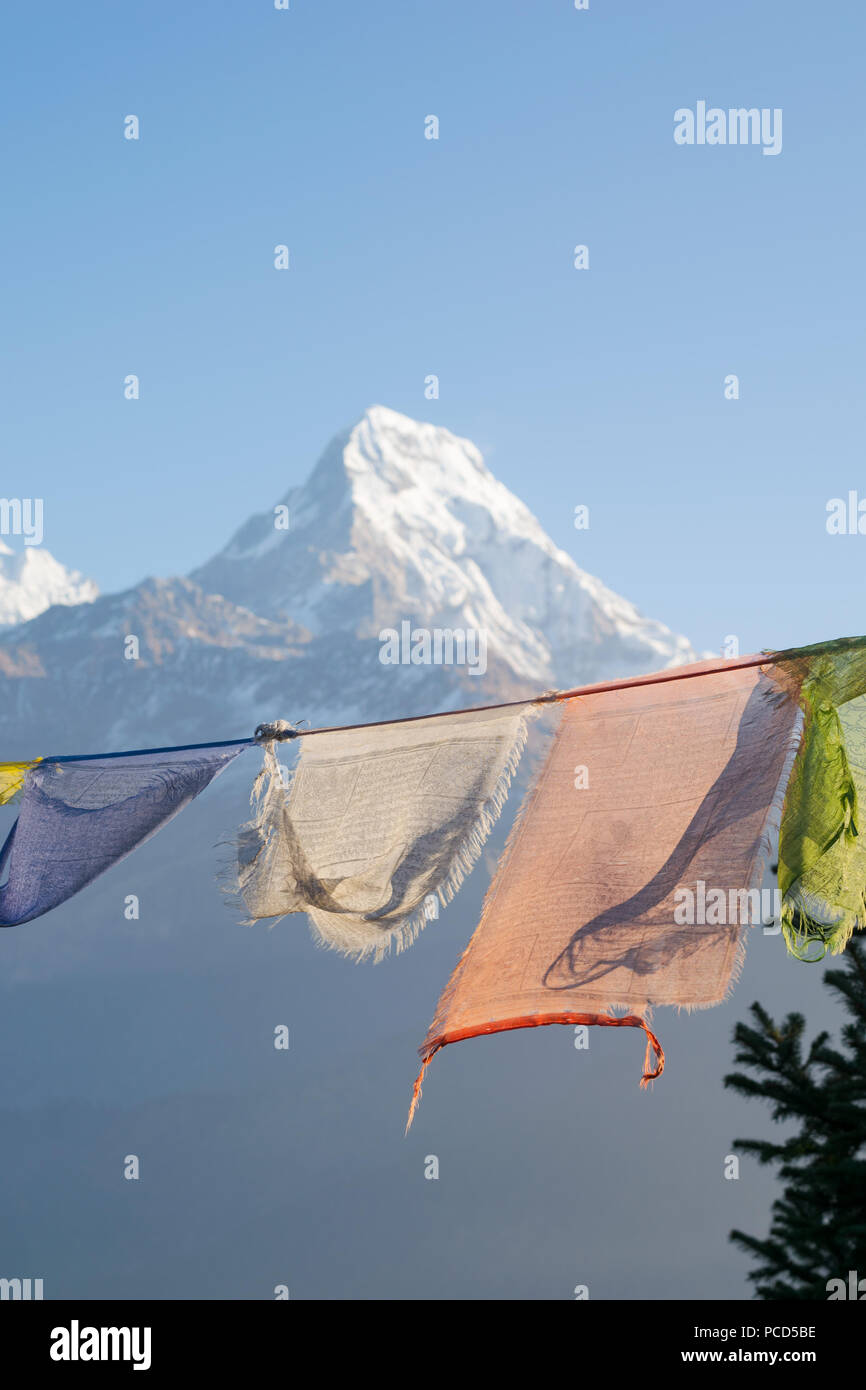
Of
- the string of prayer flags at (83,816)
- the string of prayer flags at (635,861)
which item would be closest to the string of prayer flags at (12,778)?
the string of prayer flags at (83,816)

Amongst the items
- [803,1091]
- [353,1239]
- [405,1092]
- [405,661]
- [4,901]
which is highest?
[405,661]

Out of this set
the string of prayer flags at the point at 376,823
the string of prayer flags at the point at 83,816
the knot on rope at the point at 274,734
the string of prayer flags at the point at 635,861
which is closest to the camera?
the string of prayer flags at the point at 635,861

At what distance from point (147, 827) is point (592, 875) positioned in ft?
5.96

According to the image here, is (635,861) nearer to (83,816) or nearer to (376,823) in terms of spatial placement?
(376,823)

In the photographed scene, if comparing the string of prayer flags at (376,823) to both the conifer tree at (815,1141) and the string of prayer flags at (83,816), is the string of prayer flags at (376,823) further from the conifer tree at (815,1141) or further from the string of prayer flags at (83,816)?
the conifer tree at (815,1141)

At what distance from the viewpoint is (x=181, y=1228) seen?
97.6 m

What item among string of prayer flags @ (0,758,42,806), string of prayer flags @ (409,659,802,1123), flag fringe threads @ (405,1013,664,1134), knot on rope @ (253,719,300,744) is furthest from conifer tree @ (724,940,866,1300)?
string of prayer flags @ (0,758,42,806)

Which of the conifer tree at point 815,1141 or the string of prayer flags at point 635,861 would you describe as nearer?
the string of prayer flags at point 635,861

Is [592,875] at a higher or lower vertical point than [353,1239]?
higher

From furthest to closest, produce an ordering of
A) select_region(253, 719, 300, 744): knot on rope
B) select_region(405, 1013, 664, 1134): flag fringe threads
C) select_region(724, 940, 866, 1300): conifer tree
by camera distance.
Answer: select_region(724, 940, 866, 1300): conifer tree < select_region(253, 719, 300, 744): knot on rope < select_region(405, 1013, 664, 1134): flag fringe threads

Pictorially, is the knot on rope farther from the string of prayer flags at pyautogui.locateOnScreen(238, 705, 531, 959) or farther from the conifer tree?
the conifer tree

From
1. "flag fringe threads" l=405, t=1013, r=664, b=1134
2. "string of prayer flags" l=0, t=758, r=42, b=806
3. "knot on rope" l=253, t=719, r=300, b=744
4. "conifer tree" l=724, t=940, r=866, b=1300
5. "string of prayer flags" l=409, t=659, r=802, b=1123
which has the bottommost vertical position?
"conifer tree" l=724, t=940, r=866, b=1300
